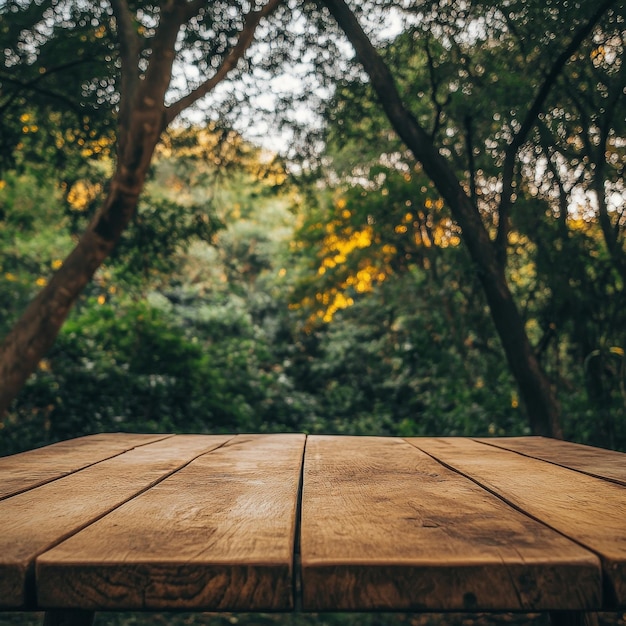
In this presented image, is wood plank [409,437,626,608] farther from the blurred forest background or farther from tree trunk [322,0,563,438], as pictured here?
the blurred forest background

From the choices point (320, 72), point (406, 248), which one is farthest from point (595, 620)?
point (406, 248)

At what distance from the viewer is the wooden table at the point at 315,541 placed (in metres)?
0.66

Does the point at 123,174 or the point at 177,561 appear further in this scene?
the point at 123,174

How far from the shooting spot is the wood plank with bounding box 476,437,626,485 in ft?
4.24

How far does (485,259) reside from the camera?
341 cm

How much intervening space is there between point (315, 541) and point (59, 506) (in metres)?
0.51

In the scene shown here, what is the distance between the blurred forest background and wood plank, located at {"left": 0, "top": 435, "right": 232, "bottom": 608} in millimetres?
2770

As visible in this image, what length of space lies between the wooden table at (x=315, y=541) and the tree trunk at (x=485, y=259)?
221 cm

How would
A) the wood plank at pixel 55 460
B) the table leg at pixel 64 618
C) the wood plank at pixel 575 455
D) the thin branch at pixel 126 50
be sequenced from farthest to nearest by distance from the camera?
the thin branch at pixel 126 50, the wood plank at pixel 575 455, the wood plank at pixel 55 460, the table leg at pixel 64 618

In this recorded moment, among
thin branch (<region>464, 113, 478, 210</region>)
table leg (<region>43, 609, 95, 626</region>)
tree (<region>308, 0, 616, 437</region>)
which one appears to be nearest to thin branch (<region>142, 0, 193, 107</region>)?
tree (<region>308, 0, 616, 437</region>)

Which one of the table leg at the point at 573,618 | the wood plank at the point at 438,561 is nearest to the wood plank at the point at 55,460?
the wood plank at the point at 438,561

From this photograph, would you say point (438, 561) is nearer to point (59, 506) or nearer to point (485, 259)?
point (59, 506)

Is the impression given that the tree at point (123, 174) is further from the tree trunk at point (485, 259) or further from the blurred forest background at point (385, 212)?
the tree trunk at point (485, 259)

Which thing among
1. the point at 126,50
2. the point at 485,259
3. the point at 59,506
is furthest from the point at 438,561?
the point at 126,50
